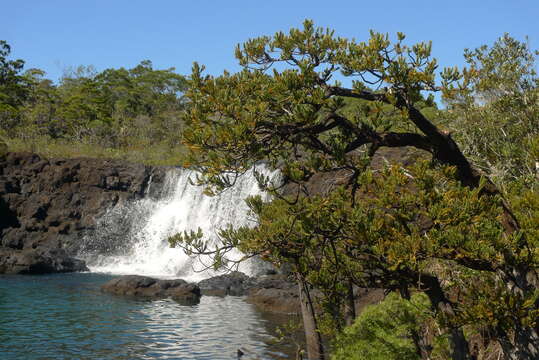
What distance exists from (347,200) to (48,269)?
103ft

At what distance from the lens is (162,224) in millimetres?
40750

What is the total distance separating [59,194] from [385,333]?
40102 mm

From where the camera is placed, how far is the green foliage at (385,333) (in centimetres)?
748

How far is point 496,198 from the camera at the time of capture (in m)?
5.64

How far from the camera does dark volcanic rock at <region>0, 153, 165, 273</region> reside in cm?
4075

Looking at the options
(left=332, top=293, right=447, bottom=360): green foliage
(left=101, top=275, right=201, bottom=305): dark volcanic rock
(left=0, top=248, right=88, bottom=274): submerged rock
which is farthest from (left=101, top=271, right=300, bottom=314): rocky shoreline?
(left=332, top=293, right=447, bottom=360): green foliage

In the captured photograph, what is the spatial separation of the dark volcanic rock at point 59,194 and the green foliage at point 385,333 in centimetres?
3517

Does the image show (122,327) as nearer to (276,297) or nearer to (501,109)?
(276,297)

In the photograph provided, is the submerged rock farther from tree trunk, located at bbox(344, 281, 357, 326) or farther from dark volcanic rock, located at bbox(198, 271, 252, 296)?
tree trunk, located at bbox(344, 281, 357, 326)

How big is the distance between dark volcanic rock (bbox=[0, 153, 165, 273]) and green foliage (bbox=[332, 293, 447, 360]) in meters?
35.2

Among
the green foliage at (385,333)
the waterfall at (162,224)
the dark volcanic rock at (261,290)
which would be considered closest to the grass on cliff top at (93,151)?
the waterfall at (162,224)

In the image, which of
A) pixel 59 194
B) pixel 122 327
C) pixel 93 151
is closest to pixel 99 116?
pixel 93 151

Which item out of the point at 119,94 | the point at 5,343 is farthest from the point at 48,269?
the point at 119,94

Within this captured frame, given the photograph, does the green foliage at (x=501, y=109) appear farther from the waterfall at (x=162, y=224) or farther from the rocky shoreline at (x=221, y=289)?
the waterfall at (x=162, y=224)
